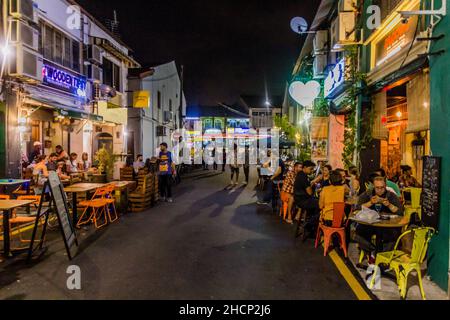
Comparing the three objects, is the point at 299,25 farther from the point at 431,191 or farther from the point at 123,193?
the point at 431,191

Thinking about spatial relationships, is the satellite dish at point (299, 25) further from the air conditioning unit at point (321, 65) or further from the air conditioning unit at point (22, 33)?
the air conditioning unit at point (22, 33)

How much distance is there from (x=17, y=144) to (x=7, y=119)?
2.88 feet

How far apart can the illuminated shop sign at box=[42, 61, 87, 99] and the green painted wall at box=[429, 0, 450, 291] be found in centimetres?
1222

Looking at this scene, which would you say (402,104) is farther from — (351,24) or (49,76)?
(49,76)

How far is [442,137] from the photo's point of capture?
527 centimetres

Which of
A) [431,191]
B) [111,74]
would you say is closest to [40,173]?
[111,74]

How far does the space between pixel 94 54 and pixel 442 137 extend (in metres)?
15.1

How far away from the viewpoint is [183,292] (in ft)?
16.1

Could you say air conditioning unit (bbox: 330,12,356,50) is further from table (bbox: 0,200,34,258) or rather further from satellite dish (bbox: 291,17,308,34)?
table (bbox: 0,200,34,258)

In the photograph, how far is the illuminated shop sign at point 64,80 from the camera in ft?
42.3

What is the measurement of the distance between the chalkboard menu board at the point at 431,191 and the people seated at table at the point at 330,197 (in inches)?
63.0

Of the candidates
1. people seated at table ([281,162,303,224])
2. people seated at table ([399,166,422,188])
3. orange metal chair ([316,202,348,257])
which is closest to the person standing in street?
people seated at table ([281,162,303,224])

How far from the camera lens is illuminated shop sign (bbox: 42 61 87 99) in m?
12.9

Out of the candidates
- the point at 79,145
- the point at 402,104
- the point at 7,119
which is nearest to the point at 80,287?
the point at 7,119
